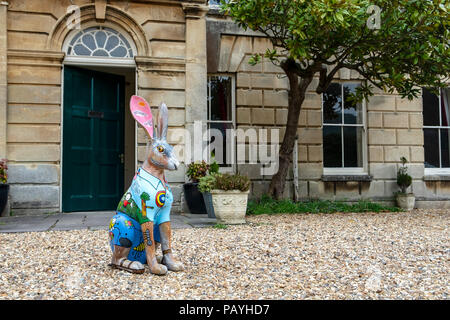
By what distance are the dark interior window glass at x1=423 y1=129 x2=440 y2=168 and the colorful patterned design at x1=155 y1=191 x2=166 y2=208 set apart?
9483 millimetres

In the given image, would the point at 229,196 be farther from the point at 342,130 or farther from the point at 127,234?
the point at 342,130

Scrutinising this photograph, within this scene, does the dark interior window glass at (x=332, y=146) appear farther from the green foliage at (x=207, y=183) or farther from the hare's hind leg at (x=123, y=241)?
the hare's hind leg at (x=123, y=241)

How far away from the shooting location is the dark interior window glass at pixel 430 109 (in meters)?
10.9

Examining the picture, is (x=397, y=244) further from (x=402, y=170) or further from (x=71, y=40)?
(x=71, y=40)

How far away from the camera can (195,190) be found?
7.88 m

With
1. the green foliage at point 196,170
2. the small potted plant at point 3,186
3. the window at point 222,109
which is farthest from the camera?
the window at point 222,109

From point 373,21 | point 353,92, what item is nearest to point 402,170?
point 353,92

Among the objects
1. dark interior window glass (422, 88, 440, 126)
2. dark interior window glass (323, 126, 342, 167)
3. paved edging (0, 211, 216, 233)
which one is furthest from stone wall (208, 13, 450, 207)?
paved edging (0, 211, 216, 233)

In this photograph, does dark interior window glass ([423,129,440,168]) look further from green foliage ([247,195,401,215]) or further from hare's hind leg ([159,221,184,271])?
hare's hind leg ([159,221,184,271])

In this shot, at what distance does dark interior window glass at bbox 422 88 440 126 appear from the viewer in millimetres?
10875

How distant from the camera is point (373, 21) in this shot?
6.91 meters

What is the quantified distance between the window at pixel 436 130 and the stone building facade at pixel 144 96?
95cm

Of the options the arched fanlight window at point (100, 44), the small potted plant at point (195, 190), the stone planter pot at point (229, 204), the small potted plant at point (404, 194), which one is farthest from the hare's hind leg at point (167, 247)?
the small potted plant at point (404, 194)

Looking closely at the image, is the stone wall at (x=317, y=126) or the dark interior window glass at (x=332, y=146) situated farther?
the dark interior window glass at (x=332, y=146)
